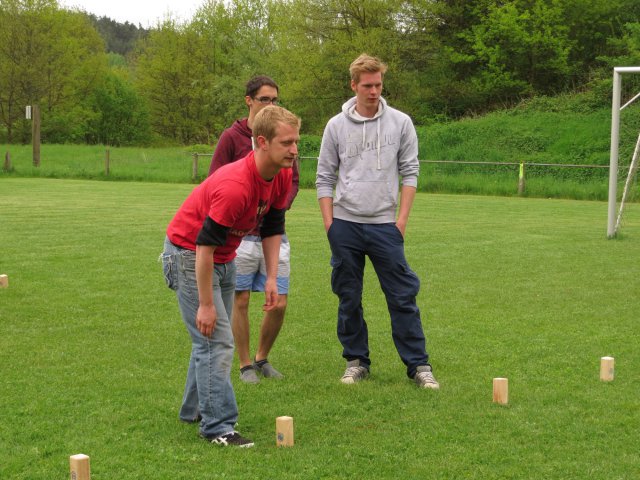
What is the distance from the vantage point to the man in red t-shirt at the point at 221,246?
4.57 meters

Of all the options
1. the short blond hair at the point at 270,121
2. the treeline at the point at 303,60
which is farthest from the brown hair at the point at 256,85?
the treeline at the point at 303,60

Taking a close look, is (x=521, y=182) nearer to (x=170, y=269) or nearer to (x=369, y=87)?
(x=369, y=87)

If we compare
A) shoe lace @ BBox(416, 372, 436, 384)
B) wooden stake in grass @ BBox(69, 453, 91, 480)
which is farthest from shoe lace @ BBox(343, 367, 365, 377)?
wooden stake in grass @ BBox(69, 453, 91, 480)

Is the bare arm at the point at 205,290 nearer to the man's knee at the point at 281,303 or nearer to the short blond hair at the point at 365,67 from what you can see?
the man's knee at the point at 281,303

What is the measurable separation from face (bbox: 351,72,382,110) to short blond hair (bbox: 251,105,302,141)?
5.00ft

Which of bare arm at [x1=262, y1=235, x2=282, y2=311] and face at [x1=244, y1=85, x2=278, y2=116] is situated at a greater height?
face at [x1=244, y1=85, x2=278, y2=116]

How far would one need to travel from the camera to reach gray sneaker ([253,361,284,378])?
6418 millimetres

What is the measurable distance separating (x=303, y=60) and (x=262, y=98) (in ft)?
146

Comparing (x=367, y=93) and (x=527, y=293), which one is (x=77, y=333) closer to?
(x=367, y=93)

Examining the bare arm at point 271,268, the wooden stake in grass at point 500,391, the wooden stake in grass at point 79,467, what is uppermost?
the bare arm at point 271,268

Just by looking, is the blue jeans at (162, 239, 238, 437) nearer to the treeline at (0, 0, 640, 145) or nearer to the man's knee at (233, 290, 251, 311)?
the man's knee at (233, 290, 251, 311)

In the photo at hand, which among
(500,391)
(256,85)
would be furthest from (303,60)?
(500,391)

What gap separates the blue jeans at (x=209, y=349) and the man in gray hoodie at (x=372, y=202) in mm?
1491

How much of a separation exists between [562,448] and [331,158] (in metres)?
2.59
